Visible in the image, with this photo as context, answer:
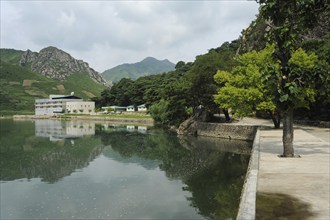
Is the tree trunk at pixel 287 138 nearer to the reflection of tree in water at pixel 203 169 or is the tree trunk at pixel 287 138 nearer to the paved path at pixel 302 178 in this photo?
the paved path at pixel 302 178

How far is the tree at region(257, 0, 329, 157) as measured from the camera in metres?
17.0

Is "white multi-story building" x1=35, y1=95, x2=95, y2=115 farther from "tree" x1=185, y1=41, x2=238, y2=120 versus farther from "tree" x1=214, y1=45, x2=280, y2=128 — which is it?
"tree" x1=214, y1=45, x2=280, y2=128

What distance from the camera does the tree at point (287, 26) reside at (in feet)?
55.6

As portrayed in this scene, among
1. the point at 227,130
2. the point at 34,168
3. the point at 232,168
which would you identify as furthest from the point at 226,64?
the point at 34,168

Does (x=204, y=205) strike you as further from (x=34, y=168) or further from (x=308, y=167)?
(x=34, y=168)

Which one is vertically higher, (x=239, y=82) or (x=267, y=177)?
(x=239, y=82)

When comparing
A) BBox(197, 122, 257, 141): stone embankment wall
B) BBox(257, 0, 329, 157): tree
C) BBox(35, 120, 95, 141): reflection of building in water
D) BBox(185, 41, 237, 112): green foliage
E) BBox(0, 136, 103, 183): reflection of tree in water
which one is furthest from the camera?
BBox(35, 120, 95, 141): reflection of building in water

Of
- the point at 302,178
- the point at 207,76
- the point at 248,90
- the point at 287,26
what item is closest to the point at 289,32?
the point at 287,26

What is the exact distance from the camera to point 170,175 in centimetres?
2897

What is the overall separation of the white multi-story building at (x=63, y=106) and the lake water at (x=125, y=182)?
123 m

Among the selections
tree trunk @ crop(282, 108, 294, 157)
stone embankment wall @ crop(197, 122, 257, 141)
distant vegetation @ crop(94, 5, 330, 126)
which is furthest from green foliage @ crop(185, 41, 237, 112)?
tree trunk @ crop(282, 108, 294, 157)

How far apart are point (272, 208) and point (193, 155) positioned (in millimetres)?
28858

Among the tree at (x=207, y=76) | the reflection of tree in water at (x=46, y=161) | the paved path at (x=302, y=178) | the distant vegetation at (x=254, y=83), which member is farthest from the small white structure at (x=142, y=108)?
the paved path at (x=302, y=178)

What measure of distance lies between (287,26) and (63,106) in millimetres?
172045
